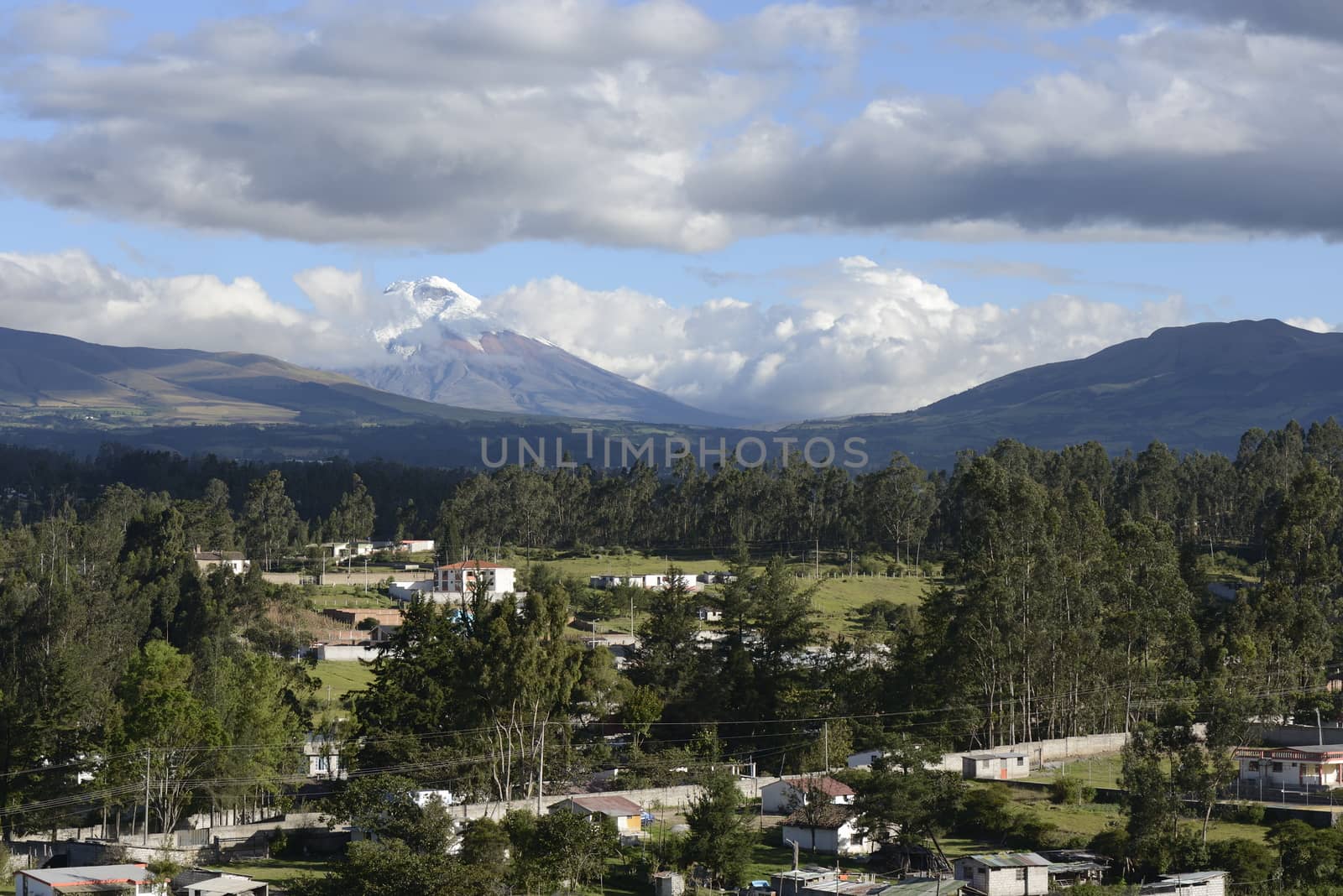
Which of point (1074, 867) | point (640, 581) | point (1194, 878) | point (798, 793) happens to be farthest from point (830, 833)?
point (640, 581)

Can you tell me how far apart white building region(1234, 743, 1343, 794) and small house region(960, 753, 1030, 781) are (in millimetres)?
7080

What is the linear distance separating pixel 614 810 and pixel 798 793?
5.88 metres

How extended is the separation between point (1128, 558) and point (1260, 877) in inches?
1220

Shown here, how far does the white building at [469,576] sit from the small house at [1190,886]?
205 feet

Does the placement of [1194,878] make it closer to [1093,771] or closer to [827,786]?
[827,786]

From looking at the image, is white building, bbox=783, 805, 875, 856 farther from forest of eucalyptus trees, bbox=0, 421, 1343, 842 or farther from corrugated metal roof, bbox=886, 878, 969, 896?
forest of eucalyptus trees, bbox=0, 421, 1343, 842

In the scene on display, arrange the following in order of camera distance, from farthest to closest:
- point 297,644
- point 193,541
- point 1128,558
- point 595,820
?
point 193,541
point 297,644
point 1128,558
point 595,820

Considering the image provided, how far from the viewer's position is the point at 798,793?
5128 cm

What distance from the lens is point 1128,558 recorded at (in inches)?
2849

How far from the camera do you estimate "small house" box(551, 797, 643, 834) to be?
48.8 meters

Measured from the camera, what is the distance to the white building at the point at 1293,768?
52.8 metres

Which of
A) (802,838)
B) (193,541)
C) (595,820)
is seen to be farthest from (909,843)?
(193,541)

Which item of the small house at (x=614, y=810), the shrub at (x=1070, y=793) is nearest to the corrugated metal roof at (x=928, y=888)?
the small house at (x=614, y=810)

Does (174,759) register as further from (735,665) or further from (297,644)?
(297,644)
